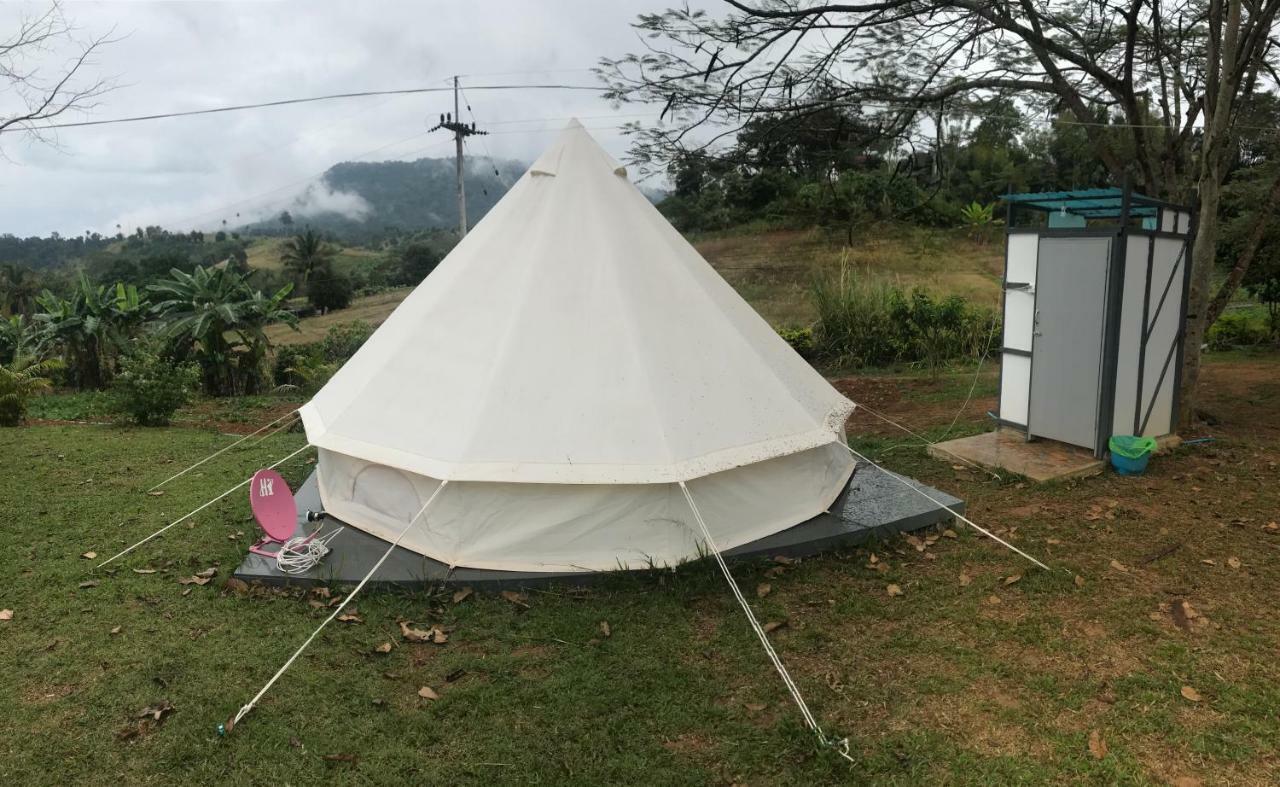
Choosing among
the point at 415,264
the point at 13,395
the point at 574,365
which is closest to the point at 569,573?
the point at 574,365

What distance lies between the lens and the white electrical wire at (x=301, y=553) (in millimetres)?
4484

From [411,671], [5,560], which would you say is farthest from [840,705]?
[5,560]

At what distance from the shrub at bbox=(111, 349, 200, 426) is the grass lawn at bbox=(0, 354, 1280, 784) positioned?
12.8 feet

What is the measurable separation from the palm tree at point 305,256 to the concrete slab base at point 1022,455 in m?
40.7

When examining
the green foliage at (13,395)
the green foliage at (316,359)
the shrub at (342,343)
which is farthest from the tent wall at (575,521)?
the shrub at (342,343)

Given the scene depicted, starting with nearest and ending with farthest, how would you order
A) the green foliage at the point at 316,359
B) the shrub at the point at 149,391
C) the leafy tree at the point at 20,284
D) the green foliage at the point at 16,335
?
the shrub at the point at 149,391, the green foliage at the point at 316,359, the green foliage at the point at 16,335, the leafy tree at the point at 20,284

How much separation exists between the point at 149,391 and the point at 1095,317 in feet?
31.6

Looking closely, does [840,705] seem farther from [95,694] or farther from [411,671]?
[95,694]

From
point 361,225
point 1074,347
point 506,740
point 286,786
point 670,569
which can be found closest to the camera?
point 286,786

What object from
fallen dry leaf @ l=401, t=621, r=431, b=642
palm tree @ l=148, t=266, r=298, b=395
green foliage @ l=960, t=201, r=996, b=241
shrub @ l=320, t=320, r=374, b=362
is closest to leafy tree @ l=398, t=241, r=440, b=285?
green foliage @ l=960, t=201, r=996, b=241

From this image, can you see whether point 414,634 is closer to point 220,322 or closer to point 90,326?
point 220,322

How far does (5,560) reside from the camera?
5.00m

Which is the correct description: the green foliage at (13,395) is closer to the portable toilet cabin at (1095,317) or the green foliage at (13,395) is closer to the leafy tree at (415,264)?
the portable toilet cabin at (1095,317)

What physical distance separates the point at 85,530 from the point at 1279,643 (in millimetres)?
7062
